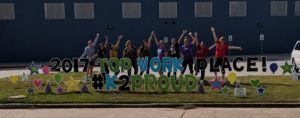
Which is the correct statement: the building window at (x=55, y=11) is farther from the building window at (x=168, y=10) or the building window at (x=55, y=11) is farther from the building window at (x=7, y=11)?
the building window at (x=168, y=10)

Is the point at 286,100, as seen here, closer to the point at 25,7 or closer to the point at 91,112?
the point at 91,112

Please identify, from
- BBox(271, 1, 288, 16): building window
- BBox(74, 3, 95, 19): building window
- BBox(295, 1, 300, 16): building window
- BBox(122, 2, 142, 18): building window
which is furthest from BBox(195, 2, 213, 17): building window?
BBox(74, 3, 95, 19): building window

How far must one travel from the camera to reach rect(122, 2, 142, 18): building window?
3053 cm

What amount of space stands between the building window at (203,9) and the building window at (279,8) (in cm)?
441

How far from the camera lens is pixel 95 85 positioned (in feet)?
42.7

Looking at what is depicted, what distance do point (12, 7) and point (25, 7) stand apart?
857 millimetres

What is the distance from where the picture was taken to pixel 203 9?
30953 millimetres

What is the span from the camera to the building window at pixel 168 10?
30.8m

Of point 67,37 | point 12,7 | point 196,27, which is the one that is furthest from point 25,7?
point 196,27

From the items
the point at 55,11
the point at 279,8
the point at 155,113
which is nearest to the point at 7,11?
the point at 55,11

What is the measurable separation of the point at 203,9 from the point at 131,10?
4819 mm

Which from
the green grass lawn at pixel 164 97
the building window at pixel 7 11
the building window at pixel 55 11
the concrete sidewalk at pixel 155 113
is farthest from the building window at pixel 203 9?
the concrete sidewalk at pixel 155 113

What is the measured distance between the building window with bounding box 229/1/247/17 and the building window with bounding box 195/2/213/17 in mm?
1449

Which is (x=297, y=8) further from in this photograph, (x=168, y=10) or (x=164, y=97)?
(x=164, y=97)
